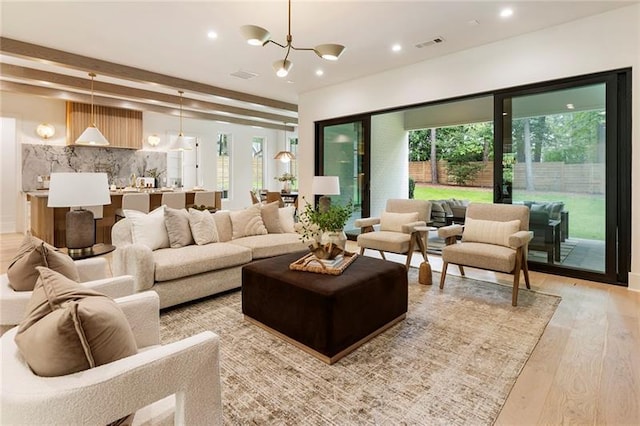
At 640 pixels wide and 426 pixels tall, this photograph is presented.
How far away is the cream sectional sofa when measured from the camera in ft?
9.59

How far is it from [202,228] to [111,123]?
6.16 meters

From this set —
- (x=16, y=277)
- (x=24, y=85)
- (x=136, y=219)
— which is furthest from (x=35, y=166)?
(x=16, y=277)

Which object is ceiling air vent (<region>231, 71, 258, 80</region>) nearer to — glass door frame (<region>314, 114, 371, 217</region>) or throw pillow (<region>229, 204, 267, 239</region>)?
glass door frame (<region>314, 114, 371, 217</region>)

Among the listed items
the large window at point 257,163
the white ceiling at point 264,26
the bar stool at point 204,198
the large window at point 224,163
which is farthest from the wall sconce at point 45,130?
the large window at point 257,163

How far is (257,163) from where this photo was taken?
39.4 ft

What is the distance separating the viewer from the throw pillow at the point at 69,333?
3.23 feet

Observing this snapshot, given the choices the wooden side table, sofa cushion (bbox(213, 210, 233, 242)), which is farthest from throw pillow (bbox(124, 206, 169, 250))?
the wooden side table

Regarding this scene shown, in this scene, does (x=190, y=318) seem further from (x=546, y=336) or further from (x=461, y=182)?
(x=461, y=182)

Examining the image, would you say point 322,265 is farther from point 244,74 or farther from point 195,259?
point 244,74

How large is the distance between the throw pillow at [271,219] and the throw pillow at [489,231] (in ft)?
7.65

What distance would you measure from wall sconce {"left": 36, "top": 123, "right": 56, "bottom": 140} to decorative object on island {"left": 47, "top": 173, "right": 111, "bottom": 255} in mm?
6069

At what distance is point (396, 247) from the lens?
13.8ft

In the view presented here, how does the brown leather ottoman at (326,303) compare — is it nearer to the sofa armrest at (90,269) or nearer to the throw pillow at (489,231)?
the sofa armrest at (90,269)

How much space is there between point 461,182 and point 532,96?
5656 mm
